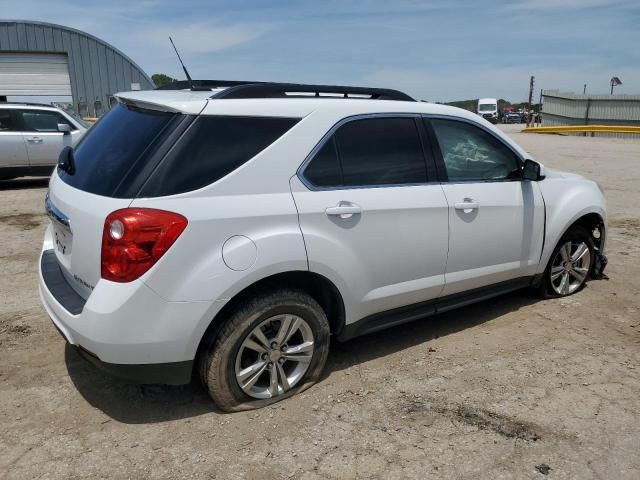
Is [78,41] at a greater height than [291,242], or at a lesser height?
greater

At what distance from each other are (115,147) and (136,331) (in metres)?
1.02

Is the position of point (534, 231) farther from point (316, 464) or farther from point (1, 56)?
point (1, 56)

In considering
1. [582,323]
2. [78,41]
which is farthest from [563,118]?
[582,323]

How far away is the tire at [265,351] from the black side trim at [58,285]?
0.71 metres

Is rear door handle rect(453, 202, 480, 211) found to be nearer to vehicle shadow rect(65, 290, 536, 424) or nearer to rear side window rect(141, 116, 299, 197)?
vehicle shadow rect(65, 290, 536, 424)

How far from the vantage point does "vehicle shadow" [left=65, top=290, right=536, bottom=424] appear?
3055 mm

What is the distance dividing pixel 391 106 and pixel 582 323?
2371 mm

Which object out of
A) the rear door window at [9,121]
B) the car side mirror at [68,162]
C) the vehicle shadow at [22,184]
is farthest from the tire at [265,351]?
the vehicle shadow at [22,184]

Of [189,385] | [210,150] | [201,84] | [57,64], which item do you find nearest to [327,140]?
[210,150]

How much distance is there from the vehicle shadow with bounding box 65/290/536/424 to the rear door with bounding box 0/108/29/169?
8.26m

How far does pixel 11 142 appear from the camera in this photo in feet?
34.1

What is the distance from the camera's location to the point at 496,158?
13.3ft

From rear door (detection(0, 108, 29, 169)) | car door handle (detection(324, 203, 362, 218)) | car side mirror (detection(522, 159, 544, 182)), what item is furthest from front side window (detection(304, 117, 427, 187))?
rear door (detection(0, 108, 29, 169))

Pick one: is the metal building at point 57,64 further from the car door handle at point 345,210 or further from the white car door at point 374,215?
the car door handle at point 345,210
